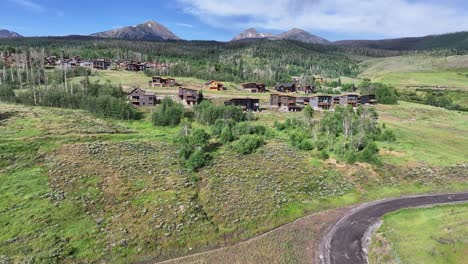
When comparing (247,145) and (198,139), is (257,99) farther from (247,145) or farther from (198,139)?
(198,139)

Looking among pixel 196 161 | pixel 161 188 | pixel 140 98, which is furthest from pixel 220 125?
pixel 140 98

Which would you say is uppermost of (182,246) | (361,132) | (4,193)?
(361,132)

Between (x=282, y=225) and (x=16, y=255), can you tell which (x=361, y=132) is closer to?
(x=282, y=225)

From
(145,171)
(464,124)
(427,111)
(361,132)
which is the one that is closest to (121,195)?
(145,171)

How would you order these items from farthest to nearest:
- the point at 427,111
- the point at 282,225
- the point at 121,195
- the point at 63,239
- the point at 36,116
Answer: the point at 427,111
the point at 36,116
the point at 121,195
the point at 282,225
the point at 63,239

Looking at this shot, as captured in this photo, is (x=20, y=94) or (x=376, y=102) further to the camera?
(x=376, y=102)

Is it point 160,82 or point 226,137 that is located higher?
point 160,82

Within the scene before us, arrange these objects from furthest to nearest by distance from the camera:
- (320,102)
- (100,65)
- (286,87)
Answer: (100,65), (286,87), (320,102)
